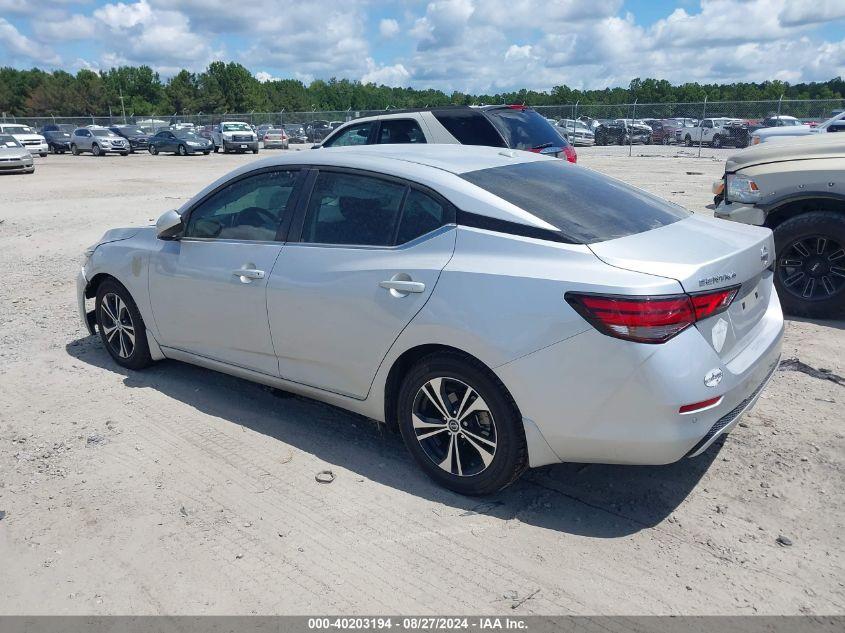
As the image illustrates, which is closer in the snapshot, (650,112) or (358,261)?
(358,261)

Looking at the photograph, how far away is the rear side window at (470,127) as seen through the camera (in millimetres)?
9289

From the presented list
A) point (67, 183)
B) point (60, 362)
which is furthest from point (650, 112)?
point (60, 362)

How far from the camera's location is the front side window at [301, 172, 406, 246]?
3775 mm

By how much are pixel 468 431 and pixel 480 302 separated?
65 centimetres

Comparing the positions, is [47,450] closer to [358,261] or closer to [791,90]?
[358,261]

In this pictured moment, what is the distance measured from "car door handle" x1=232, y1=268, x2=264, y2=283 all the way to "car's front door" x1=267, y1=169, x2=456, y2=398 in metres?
0.13

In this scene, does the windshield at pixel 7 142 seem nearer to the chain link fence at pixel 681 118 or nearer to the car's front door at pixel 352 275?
the chain link fence at pixel 681 118

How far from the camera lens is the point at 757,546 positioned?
10.2 ft

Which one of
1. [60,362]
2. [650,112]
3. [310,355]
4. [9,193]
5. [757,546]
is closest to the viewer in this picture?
[757,546]

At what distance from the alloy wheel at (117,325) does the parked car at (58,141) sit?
142ft

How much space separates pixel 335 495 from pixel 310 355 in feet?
2.64

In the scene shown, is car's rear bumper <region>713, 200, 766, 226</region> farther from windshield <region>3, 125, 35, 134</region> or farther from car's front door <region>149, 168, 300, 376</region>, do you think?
windshield <region>3, 125, 35, 134</region>

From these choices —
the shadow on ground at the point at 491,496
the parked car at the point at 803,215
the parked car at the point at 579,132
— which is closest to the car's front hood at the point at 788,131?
the parked car at the point at 803,215

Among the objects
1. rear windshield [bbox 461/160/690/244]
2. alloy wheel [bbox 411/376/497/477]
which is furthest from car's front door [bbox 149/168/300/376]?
rear windshield [bbox 461/160/690/244]
